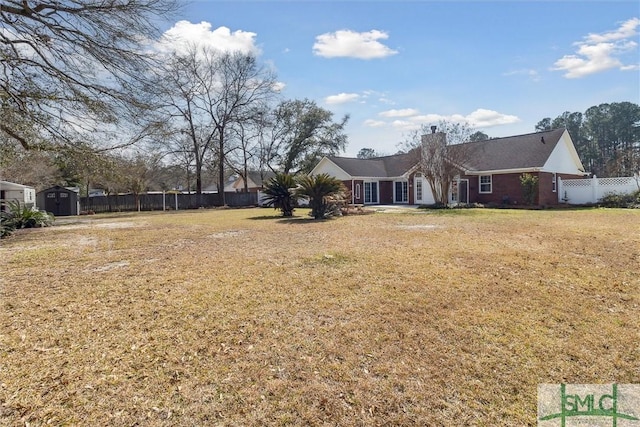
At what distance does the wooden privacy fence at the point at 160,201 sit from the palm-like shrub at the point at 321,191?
17780 millimetres

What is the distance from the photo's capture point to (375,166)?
99.1 feet

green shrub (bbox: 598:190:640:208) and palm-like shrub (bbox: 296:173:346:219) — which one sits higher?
palm-like shrub (bbox: 296:173:346:219)

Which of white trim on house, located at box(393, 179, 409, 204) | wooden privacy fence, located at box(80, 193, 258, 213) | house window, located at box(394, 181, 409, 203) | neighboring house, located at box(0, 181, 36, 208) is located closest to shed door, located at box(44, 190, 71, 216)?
neighboring house, located at box(0, 181, 36, 208)

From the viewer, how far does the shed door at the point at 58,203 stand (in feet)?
78.4

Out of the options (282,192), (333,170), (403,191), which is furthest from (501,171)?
(282,192)

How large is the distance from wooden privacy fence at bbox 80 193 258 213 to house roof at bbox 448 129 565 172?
17.9 m

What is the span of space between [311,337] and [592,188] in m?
23.1

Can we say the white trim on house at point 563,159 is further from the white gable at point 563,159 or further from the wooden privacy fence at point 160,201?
the wooden privacy fence at point 160,201

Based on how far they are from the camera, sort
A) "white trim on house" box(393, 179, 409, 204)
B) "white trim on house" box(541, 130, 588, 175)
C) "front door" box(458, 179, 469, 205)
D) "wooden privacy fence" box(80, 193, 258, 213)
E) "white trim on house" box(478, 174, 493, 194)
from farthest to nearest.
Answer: "wooden privacy fence" box(80, 193, 258, 213) → "white trim on house" box(393, 179, 409, 204) → "front door" box(458, 179, 469, 205) → "white trim on house" box(478, 174, 493, 194) → "white trim on house" box(541, 130, 588, 175)

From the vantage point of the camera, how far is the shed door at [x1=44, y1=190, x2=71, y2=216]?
23.9m

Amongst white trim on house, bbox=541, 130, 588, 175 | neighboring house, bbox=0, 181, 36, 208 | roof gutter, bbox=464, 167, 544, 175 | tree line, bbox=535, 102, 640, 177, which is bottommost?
neighboring house, bbox=0, 181, 36, 208

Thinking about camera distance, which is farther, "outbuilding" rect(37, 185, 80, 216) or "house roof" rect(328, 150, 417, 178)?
"house roof" rect(328, 150, 417, 178)

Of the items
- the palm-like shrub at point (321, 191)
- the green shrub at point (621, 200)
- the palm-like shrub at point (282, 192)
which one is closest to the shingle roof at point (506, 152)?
the green shrub at point (621, 200)

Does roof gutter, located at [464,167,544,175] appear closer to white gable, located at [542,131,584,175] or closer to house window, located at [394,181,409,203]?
white gable, located at [542,131,584,175]
